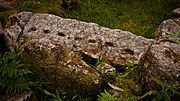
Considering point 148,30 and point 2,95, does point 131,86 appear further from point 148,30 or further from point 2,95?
point 148,30

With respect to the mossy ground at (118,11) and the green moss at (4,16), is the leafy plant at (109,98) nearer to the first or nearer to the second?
the mossy ground at (118,11)

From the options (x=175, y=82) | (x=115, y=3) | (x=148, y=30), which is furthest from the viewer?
(x=115, y=3)

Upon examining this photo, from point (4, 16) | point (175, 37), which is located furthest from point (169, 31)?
point (4, 16)

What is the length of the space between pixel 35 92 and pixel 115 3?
4131 millimetres

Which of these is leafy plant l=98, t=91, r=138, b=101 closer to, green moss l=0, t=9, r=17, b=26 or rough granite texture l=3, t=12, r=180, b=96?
rough granite texture l=3, t=12, r=180, b=96

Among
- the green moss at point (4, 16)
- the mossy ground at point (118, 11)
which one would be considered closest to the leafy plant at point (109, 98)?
the mossy ground at point (118, 11)

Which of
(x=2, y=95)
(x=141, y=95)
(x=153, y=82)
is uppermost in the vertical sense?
(x=153, y=82)

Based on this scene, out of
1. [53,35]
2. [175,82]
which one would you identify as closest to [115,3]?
[53,35]

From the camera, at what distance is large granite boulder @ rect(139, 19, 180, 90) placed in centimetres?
429

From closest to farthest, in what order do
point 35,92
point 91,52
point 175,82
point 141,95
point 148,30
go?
point 175,82 → point 141,95 → point 35,92 → point 91,52 → point 148,30

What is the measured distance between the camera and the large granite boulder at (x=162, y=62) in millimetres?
4293

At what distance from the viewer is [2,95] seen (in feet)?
15.7

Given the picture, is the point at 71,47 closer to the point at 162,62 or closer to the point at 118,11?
the point at 162,62

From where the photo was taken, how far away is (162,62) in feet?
14.3
